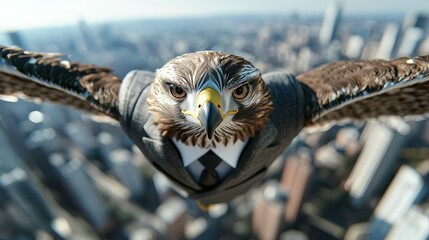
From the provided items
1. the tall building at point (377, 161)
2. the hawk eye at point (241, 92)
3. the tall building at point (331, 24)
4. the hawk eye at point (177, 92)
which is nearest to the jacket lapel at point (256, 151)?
the hawk eye at point (241, 92)

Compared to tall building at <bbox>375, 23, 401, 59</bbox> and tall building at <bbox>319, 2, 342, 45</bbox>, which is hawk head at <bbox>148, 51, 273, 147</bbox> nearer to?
tall building at <bbox>375, 23, 401, 59</bbox>

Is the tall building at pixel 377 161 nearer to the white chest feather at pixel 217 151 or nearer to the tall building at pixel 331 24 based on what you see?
the white chest feather at pixel 217 151

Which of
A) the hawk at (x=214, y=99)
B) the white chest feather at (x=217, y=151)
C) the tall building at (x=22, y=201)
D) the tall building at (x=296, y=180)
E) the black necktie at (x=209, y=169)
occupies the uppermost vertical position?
the hawk at (x=214, y=99)

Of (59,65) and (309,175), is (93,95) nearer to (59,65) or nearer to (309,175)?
(59,65)

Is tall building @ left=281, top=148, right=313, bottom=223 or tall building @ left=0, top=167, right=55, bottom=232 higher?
tall building @ left=0, top=167, right=55, bottom=232

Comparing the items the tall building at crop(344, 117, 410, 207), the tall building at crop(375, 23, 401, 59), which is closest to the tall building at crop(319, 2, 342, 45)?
the tall building at crop(375, 23, 401, 59)

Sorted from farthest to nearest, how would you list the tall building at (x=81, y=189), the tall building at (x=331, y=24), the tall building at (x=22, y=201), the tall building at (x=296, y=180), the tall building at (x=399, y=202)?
the tall building at (x=331, y=24)
the tall building at (x=296, y=180)
the tall building at (x=81, y=189)
the tall building at (x=399, y=202)
the tall building at (x=22, y=201)

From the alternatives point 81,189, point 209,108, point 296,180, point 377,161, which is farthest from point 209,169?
point 377,161

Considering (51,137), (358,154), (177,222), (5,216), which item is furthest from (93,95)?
(358,154)
